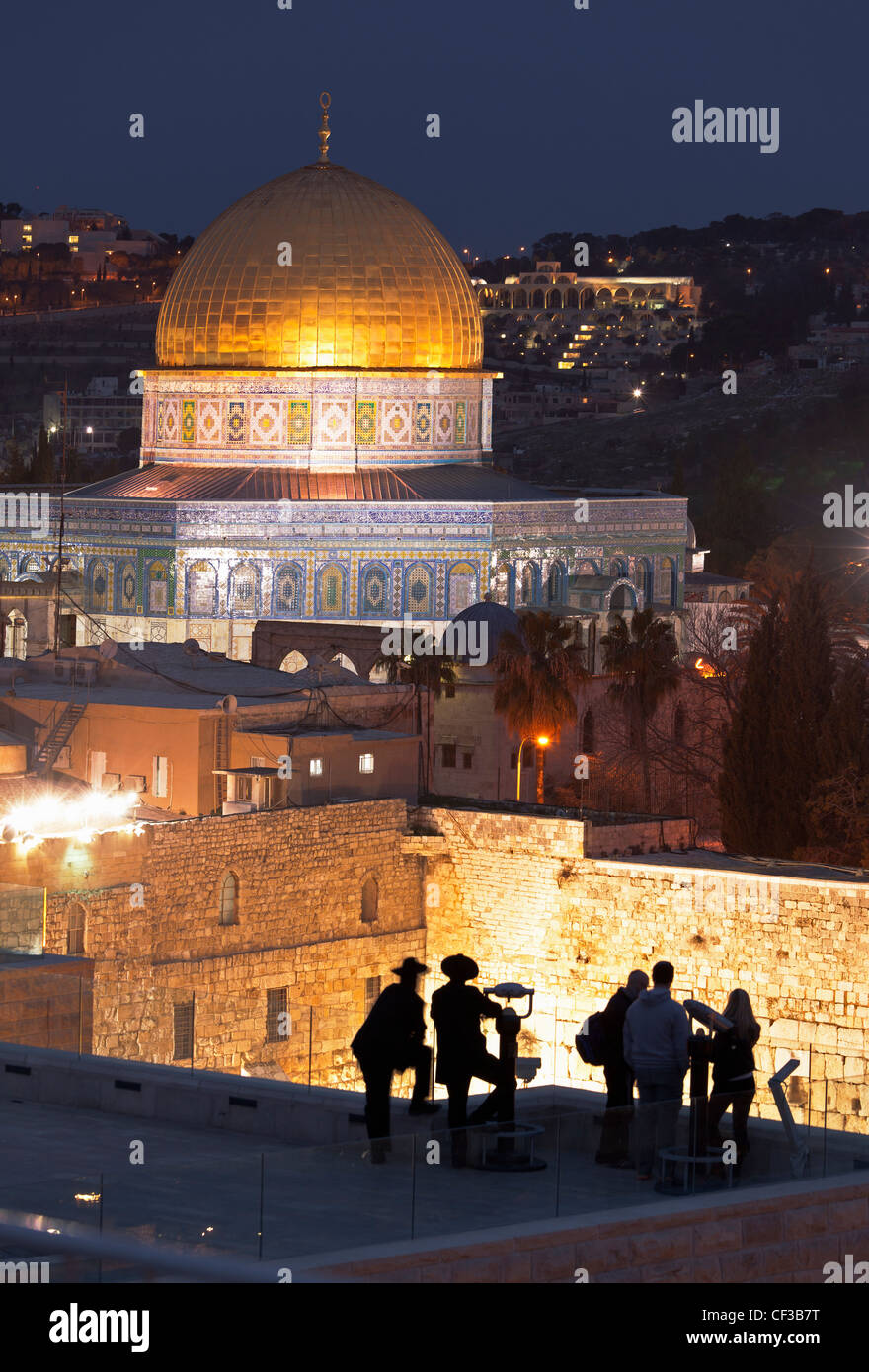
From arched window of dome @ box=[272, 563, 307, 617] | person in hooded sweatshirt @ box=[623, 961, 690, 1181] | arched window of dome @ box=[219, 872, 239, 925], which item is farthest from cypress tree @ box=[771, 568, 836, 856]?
person in hooded sweatshirt @ box=[623, 961, 690, 1181]

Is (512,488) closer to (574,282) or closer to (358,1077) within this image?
(358,1077)

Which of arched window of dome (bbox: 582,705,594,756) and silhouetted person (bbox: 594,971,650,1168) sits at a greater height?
arched window of dome (bbox: 582,705,594,756)

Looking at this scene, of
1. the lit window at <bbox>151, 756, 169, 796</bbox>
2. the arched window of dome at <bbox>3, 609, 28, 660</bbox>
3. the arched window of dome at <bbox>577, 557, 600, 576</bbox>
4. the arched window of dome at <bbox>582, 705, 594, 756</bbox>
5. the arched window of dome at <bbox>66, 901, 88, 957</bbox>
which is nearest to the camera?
the arched window of dome at <bbox>66, 901, 88, 957</bbox>

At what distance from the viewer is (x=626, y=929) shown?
25922mm

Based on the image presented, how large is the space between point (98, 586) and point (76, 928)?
16.5 m

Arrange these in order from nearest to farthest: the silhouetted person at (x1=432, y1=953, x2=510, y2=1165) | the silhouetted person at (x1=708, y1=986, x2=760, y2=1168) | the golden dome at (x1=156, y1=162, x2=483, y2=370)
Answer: the silhouetted person at (x1=708, y1=986, x2=760, y2=1168), the silhouetted person at (x1=432, y1=953, x2=510, y2=1165), the golden dome at (x1=156, y1=162, x2=483, y2=370)

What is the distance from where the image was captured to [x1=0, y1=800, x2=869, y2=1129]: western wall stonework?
78.1 ft

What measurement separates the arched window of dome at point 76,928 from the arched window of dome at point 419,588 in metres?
15.7

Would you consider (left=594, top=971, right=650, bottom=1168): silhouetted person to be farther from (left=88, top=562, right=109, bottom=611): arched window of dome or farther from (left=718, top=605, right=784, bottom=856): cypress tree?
(left=88, top=562, right=109, bottom=611): arched window of dome

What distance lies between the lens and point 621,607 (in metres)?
39.4

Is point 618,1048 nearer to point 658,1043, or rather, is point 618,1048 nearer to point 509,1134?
point 658,1043

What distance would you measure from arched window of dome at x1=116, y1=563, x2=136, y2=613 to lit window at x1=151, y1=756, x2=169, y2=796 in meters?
11.8

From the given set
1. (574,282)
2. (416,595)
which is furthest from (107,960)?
(574,282)

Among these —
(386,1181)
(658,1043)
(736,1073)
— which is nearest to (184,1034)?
(658,1043)
